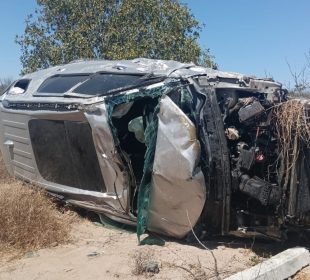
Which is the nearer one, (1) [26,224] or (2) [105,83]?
(1) [26,224]

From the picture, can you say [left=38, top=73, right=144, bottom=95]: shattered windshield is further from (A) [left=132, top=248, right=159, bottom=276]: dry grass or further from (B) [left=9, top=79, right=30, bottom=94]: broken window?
(A) [left=132, top=248, right=159, bottom=276]: dry grass

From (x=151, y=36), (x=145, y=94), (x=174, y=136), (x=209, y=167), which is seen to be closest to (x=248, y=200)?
(x=209, y=167)

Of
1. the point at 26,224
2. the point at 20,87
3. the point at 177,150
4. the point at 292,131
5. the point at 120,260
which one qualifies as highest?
the point at 20,87

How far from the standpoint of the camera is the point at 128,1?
14711 mm

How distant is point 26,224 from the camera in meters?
5.42

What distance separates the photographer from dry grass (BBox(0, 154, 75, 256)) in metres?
5.29

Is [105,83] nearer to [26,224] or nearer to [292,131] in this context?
[26,224]

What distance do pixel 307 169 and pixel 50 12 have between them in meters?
12.7

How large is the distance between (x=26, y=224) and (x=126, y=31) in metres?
10.3

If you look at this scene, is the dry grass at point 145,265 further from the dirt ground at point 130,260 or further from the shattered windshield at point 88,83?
the shattered windshield at point 88,83

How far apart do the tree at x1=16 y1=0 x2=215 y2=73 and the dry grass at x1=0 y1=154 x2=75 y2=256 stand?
8984 mm

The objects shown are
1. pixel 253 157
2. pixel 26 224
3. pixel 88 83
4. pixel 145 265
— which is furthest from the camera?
pixel 88 83

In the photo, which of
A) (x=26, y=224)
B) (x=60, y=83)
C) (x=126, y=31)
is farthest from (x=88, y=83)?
(x=126, y=31)

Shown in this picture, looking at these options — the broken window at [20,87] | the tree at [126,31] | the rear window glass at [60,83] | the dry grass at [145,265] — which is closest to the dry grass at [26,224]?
the dry grass at [145,265]
